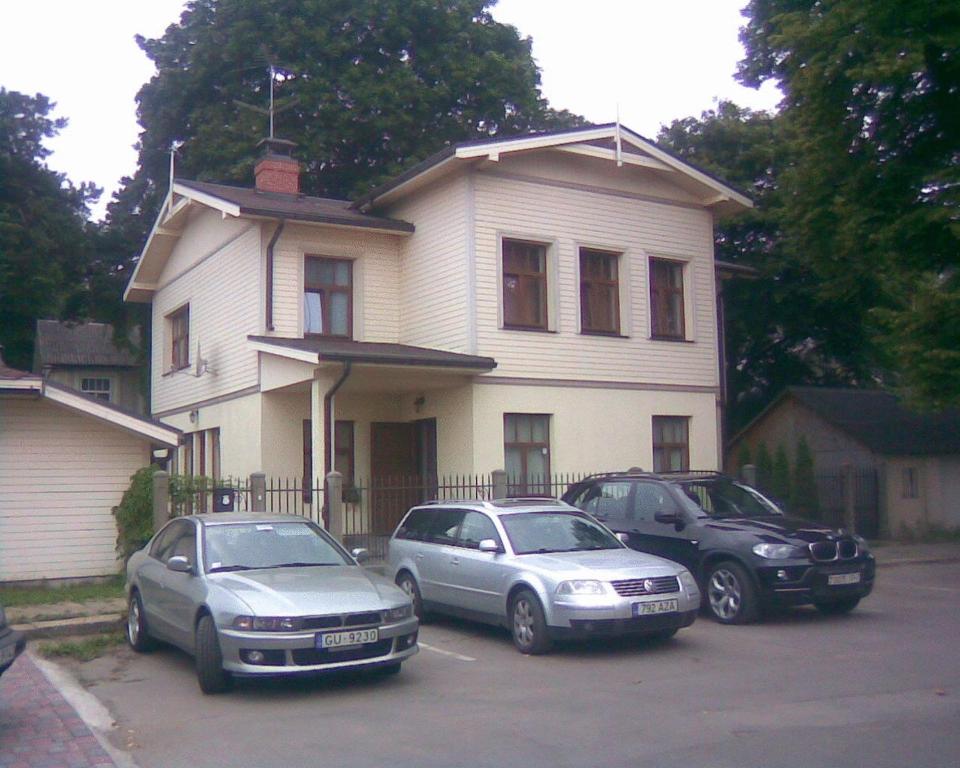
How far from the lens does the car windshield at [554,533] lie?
38.3ft

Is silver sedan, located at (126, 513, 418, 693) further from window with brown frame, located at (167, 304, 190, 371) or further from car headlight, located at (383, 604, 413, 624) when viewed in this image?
window with brown frame, located at (167, 304, 190, 371)

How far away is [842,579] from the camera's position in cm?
1258

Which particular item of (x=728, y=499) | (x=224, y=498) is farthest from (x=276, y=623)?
(x=224, y=498)

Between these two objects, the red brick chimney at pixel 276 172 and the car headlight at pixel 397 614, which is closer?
the car headlight at pixel 397 614

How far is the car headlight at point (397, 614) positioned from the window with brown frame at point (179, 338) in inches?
682

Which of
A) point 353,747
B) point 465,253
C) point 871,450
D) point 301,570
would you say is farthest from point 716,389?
point 353,747

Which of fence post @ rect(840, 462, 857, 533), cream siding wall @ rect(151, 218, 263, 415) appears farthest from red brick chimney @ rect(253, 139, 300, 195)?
fence post @ rect(840, 462, 857, 533)

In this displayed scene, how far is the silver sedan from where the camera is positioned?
8812mm

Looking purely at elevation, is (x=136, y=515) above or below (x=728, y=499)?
below

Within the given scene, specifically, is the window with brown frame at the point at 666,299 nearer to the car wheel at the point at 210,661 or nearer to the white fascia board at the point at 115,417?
the white fascia board at the point at 115,417

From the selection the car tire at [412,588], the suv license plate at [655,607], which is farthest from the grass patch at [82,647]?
the suv license plate at [655,607]

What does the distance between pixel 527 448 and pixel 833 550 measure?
873 cm

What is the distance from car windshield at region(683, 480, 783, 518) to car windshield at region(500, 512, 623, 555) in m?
2.03

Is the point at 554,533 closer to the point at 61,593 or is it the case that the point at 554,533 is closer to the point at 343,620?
the point at 343,620
